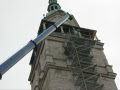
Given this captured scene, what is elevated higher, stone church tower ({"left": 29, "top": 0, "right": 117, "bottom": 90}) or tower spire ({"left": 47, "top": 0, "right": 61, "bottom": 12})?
tower spire ({"left": 47, "top": 0, "right": 61, "bottom": 12})

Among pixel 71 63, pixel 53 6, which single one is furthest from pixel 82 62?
pixel 53 6

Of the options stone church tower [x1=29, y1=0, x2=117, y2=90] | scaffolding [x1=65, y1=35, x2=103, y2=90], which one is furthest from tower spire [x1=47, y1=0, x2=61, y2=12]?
scaffolding [x1=65, y1=35, x2=103, y2=90]

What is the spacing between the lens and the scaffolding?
38.7 metres

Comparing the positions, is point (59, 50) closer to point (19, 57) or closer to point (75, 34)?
point (75, 34)

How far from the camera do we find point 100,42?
A: 4644 cm

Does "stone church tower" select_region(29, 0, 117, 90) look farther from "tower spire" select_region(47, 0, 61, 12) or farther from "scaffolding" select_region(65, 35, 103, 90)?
"tower spire" select_region(47, 0, 61, 12)

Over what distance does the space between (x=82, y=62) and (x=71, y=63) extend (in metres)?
1.03

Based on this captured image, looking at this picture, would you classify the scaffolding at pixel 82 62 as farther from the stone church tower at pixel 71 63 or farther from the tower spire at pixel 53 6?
the tower spire at pixel 53 6

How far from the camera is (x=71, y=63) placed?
40.9 m

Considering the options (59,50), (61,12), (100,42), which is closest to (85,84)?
(59,50)

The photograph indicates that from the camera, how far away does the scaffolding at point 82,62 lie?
127ft

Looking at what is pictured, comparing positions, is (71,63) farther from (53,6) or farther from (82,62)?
(53,6)

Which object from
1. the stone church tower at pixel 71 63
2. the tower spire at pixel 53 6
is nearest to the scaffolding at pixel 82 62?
the stone church tower at pixel 71 63

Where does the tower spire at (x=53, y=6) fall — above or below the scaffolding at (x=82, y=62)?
above
